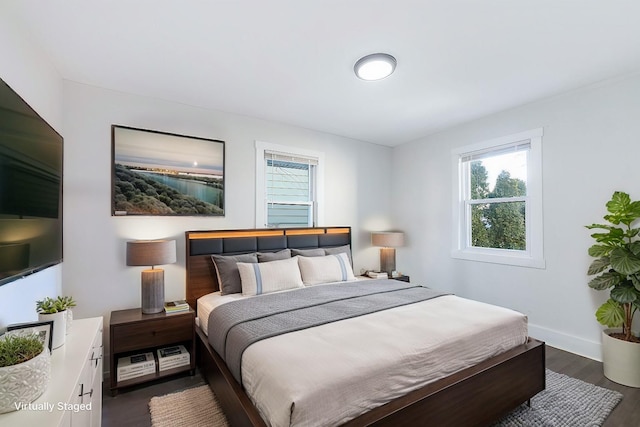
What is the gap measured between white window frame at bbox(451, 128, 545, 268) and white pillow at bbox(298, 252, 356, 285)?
1604 mm

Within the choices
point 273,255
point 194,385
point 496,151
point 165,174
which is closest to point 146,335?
point 194,385

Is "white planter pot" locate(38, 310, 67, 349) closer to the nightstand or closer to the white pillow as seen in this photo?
the nightstand

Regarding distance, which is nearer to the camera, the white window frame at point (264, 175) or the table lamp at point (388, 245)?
the white window frame at point (264, 175)

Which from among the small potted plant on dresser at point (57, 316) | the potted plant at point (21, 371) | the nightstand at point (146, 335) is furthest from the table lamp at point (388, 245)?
the potted plant at point (21, 371)

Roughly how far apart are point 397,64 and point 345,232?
240 cm

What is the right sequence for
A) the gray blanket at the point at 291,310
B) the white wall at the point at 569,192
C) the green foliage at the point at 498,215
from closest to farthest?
the gray blanket at the point at 291,310, the white wall at the point at 569,192, the green foliage at the point at 498,215

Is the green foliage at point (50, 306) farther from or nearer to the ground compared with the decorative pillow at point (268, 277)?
farther from the ground

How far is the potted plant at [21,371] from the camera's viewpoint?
3.29 feet

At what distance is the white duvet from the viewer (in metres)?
1.33

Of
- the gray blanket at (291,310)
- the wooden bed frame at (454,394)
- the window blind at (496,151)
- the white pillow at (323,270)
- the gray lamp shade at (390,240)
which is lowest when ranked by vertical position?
the wooden bed frame at (454,394)

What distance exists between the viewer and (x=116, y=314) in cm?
265

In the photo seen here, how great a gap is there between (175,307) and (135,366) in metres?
0.52

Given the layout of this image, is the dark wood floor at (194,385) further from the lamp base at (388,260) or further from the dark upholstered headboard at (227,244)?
the lamp base at (388,260)

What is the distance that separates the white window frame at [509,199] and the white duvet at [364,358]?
140cm
